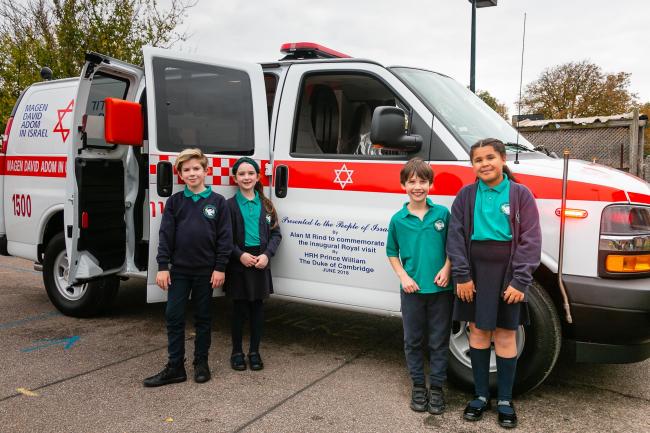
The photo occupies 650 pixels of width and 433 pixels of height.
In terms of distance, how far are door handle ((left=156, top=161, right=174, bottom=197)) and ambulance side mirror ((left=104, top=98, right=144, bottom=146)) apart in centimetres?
45

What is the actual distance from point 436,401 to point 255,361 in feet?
4.33

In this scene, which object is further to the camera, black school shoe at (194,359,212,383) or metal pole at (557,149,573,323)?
black school shoe at (194,359,212,383)

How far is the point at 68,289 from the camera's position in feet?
17.2

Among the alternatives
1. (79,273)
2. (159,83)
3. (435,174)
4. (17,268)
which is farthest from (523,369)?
(17,268)

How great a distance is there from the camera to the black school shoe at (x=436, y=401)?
3.35m

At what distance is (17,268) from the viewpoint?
7973mm

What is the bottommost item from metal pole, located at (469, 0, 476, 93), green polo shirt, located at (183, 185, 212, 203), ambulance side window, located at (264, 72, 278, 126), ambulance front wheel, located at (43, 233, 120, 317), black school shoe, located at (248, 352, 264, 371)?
black school shoe, located at (248, 352, 264, 371)

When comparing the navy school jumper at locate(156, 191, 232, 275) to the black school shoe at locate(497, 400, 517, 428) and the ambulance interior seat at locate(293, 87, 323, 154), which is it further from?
the black school shoe at locate(497, 400, 517, 428)

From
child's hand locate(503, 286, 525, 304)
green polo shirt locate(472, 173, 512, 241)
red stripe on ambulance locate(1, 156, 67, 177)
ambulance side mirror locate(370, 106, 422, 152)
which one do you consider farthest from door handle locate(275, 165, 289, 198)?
red stripe on ambulance locate(1, 156, 67, 177)

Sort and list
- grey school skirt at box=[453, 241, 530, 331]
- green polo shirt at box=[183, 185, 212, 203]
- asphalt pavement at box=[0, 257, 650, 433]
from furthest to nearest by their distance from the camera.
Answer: green polo shirt at box=[183, 185, 212, 203] < asphalt pavement at box=[0, 257, 650, 433] < grey school skirt at box=[453, 241, 530, 331]

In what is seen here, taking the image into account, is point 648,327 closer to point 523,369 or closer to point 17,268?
point 523,369

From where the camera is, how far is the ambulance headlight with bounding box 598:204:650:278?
3.19m

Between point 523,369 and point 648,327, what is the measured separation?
0.72 meters

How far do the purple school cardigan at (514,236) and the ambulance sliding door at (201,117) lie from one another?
162 cm
